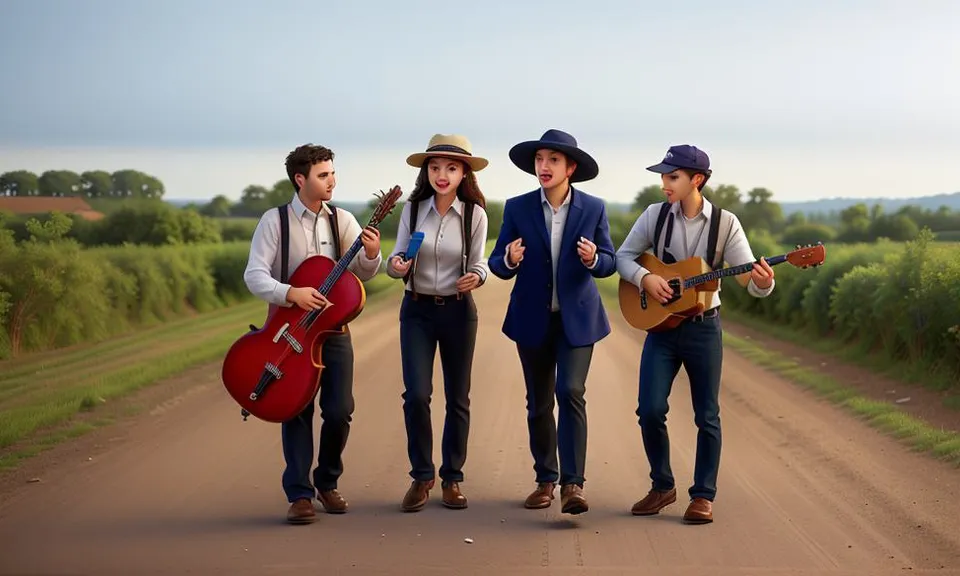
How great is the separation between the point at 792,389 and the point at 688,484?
588 cm

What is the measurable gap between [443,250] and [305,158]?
1081 mm

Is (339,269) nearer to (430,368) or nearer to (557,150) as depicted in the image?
(430,368)

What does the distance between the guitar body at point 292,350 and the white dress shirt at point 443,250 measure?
481 mm

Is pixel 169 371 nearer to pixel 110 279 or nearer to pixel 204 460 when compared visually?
pixel 204 460

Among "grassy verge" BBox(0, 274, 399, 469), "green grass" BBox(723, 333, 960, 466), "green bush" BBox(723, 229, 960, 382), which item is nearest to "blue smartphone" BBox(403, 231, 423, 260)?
"grassy verge" BBox(0, 274, 399, 469)

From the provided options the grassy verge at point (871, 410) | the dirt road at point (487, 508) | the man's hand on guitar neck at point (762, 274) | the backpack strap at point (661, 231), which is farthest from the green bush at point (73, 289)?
the man's hand on guitar neck at point (762, 274)

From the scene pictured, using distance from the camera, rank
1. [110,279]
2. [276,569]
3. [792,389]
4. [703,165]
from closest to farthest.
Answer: [276,569]
[703,165]
[792,389]
[110,279]

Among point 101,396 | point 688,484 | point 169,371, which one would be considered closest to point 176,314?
point 169,371

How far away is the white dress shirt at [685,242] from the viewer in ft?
26.7

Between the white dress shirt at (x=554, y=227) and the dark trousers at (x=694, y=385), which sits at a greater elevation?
the white dress shirt at (x=554, y=227)

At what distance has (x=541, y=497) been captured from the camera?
8.37 metres

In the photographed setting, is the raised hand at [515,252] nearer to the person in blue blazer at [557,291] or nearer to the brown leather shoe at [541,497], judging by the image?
the person in blue blazer at [557,291]

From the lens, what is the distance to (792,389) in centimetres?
1463

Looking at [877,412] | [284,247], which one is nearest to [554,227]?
[284,247]
